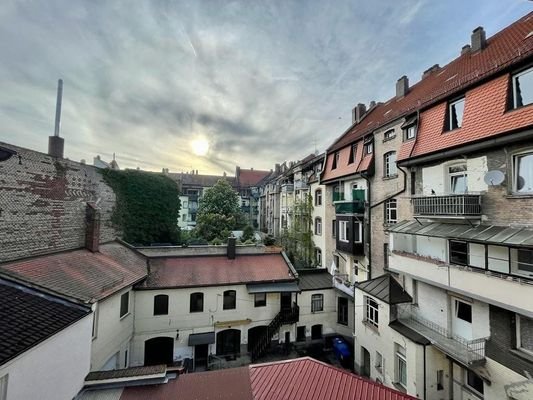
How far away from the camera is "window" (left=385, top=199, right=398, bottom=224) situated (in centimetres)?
1434

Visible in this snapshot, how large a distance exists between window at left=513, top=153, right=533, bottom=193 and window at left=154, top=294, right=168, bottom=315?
18276 millimetres

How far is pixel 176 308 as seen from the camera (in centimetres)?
1616

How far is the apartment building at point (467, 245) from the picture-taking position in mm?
7820

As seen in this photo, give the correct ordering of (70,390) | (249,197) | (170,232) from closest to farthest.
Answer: (70,390), (170,232), (249,197)

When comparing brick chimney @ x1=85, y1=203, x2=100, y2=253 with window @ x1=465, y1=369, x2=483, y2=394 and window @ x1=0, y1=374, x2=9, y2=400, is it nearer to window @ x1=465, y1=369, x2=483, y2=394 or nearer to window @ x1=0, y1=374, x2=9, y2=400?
window @ x1=0, y1=374, x2=9, y2=400

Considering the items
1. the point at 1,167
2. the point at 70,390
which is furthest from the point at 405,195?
the point at 1,167

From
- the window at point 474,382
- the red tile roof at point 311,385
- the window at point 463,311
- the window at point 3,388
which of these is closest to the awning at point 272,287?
the red tile roof at point 311,385

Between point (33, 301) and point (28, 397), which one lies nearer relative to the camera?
point (28, 397)

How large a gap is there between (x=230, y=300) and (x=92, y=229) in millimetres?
10286

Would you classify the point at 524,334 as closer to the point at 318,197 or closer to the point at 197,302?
the point at 197,302

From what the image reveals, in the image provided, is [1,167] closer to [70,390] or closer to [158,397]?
[70,390]

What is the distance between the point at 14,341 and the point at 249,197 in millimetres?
51906

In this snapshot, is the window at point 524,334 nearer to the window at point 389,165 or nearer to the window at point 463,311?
the window at point 463,311

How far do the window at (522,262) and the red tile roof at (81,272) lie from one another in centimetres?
1449
